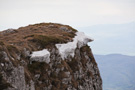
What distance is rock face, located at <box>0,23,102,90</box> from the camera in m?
33.0

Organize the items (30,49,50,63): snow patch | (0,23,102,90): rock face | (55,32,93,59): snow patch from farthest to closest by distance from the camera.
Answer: (55,32,93,59): snow patch
(30,49,50,63): snow patch
(0,23,102,90): rock face

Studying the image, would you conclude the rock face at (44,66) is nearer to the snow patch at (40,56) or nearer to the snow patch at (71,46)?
the snow patch at (40,56)

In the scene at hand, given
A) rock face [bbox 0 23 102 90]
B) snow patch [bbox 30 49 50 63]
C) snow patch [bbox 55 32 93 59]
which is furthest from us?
snow patch [bbox 55 32 93 59]

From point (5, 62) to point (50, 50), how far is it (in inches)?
656

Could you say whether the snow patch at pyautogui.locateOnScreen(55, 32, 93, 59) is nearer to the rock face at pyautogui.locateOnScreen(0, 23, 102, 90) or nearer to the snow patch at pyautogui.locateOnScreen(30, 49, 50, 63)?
the rock face at pyautogui.locateOnScreen(0, 23, 102, 90)

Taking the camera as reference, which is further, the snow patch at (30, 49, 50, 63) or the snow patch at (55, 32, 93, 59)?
the snow patch at (55, 32, 93, 59)

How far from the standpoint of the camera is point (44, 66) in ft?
144

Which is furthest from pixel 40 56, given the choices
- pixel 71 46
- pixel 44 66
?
pixel 71 46

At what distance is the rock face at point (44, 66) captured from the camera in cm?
3301

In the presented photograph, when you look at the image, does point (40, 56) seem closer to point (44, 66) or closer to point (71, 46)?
point (44, 66)

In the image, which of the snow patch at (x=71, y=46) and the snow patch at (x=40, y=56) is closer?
the snow patch at (x=40, y=56)

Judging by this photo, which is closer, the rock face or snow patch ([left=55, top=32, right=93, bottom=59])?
the rock face

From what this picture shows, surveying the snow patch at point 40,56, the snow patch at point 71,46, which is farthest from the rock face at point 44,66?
the snow patch at point 71,46

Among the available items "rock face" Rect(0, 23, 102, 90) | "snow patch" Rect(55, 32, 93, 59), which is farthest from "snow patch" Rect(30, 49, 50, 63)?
"snow patch" Rect(55, 32, 93, 59)
